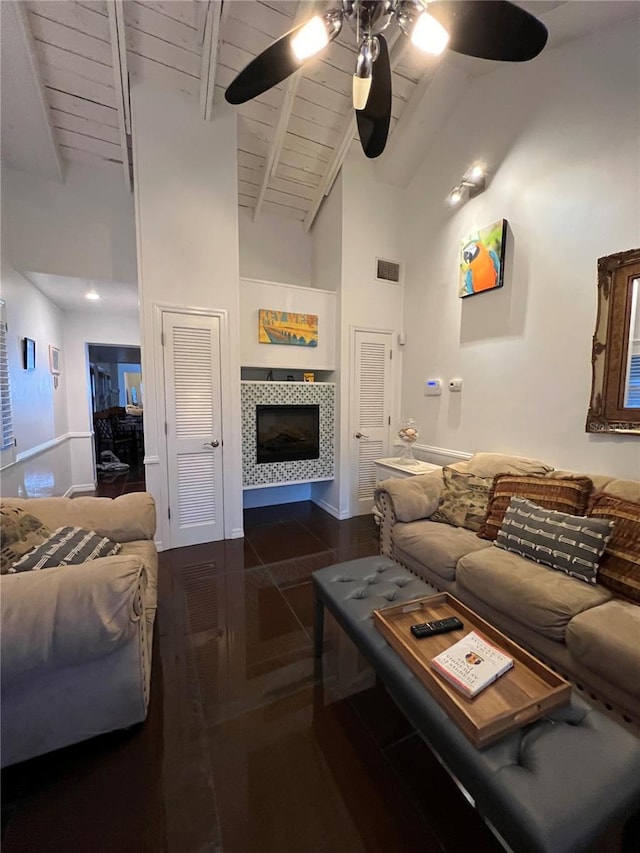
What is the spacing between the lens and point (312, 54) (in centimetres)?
Result: 147

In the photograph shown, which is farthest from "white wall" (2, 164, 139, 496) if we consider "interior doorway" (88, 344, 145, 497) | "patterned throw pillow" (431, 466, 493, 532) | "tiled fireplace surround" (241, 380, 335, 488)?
"patterned throw pillow" (431, 466, 493, 532)

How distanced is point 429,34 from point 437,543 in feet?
8.06

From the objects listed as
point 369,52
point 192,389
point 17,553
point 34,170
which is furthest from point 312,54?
point 34,170

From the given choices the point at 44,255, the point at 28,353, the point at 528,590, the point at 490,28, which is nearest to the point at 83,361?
the point at 28,353

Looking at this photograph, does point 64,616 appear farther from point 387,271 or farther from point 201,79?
point 387,271

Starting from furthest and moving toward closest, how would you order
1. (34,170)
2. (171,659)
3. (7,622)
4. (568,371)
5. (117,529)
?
1. (34,170)
2. (568,371)
3. (117,529)
4. (171,659)
5. (7,622)

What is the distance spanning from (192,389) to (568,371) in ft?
9.54

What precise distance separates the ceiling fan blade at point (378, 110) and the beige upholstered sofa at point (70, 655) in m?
2.46

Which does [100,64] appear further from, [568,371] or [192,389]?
[568,371]

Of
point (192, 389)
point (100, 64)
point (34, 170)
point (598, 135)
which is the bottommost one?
point (192, 389)

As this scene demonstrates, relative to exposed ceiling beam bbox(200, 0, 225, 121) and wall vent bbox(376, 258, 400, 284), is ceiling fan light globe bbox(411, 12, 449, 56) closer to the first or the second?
exposed ceiling beam bbox(200, 0, 225, 121)

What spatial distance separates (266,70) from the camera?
5.07 feet

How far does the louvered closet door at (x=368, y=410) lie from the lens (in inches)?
148

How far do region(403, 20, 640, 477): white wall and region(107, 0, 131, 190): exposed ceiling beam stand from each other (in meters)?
2.68
